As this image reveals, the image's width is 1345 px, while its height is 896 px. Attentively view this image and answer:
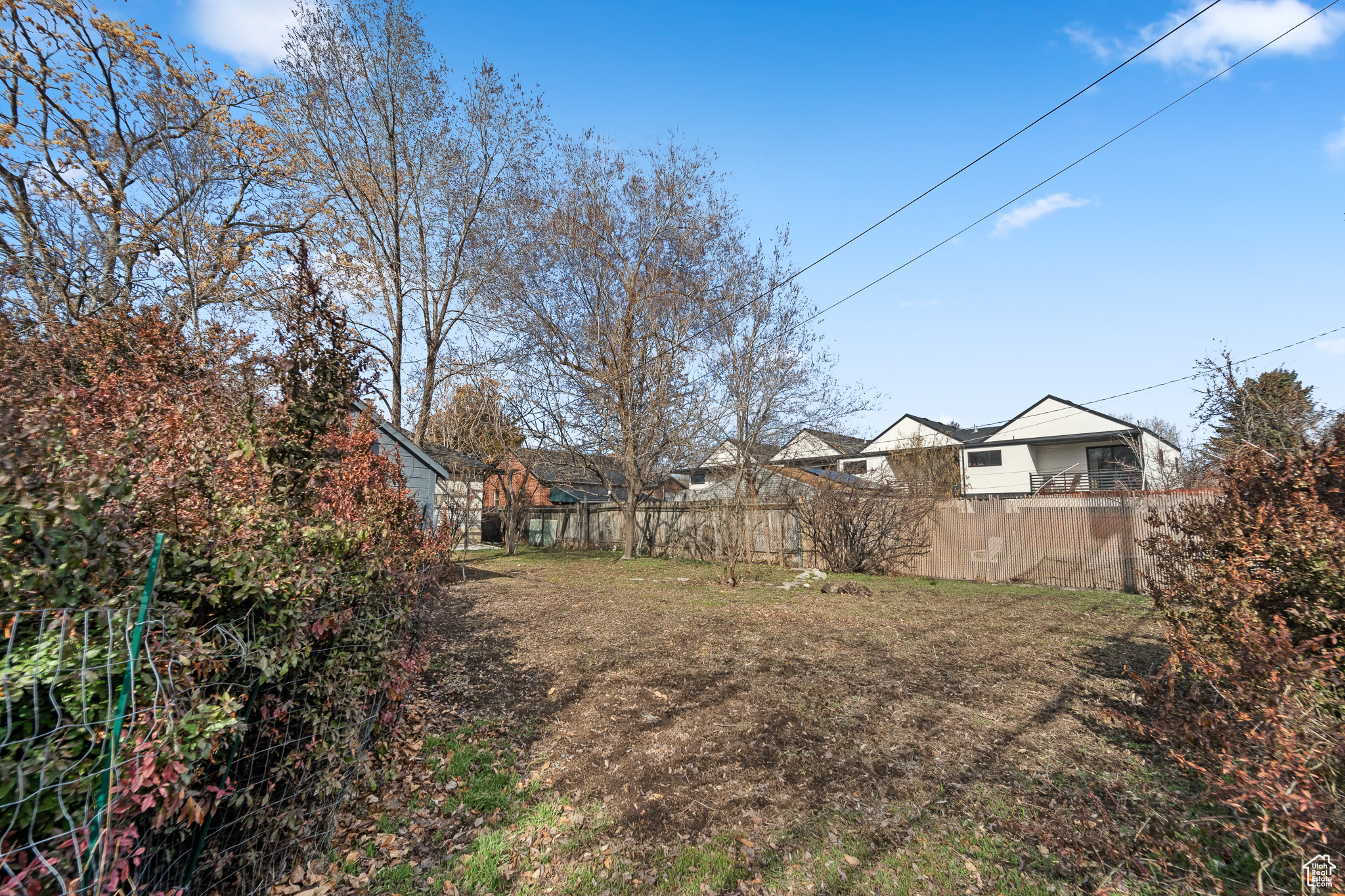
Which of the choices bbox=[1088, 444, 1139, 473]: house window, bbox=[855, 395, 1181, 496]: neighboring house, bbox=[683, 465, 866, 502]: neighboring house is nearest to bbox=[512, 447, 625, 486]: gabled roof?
bbox=[683, 465, 866, 502]: neighboring house

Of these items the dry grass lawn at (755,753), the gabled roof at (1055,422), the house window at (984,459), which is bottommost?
the dry grass lawn at (755,753)

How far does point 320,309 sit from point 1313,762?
19.1 ft

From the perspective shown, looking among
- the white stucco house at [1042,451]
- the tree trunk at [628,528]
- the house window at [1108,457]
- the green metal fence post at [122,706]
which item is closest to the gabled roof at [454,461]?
the tree trunk at [628,528]

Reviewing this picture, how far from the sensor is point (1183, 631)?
3898 mm

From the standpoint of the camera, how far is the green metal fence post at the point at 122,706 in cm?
167

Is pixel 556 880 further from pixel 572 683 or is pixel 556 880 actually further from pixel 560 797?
pixel 572 683

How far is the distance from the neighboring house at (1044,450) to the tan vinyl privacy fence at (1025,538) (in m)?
10.8

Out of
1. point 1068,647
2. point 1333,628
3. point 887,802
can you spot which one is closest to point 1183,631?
point 1333,628

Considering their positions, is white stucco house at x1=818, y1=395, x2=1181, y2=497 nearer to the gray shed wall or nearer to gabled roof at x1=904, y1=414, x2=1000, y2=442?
gabled roof at x1=904, y1=414, x2=1000, y2=442

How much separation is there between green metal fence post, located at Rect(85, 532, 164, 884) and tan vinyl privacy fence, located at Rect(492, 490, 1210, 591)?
11.4m

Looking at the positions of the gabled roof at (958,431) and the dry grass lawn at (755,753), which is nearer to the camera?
the dry grass lawn at (755,753)

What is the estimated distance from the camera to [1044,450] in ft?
97.5

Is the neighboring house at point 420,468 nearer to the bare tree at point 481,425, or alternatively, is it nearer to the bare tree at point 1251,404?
the bare tree at point 481,425

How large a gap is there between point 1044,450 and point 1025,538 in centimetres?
2063
